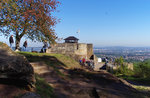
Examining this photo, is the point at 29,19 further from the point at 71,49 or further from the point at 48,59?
the point at 71,49

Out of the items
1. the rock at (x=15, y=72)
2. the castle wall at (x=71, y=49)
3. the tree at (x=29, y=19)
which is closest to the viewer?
the rock at (x=15, y=72)

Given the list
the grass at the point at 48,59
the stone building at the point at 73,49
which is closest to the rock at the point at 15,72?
the grass at the point at 48,59

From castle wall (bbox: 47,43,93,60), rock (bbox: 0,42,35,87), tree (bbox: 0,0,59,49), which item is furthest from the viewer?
castle wall (bbox: 47,43,93,60)

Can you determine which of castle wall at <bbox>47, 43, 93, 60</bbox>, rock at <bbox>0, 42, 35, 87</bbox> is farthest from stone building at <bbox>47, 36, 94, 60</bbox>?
rock at <bbox>0, 42, 35, 87</bbox>

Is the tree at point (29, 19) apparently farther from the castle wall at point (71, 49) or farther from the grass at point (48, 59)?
the castle wall at point (71, 49)

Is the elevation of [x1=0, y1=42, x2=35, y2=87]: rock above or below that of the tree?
below

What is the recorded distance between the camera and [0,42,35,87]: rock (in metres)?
4.97

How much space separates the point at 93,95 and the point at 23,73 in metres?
3.70

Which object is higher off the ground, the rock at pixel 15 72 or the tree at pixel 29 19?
the tree at pixel 29 19

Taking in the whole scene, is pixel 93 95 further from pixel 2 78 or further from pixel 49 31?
pixel 49 31

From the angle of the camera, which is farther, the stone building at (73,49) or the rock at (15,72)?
the stone building at (73,49)

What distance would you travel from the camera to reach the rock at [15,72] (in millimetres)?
4973

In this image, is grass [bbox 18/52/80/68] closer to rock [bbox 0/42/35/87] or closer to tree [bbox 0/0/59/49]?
tree [bbox 0/0/59/49]

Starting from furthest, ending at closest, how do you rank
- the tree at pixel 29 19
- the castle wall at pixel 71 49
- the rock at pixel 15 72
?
the castle wall at pixel 71 49 → the tree at pixel 29 19 → the rock at pixel 15 72
